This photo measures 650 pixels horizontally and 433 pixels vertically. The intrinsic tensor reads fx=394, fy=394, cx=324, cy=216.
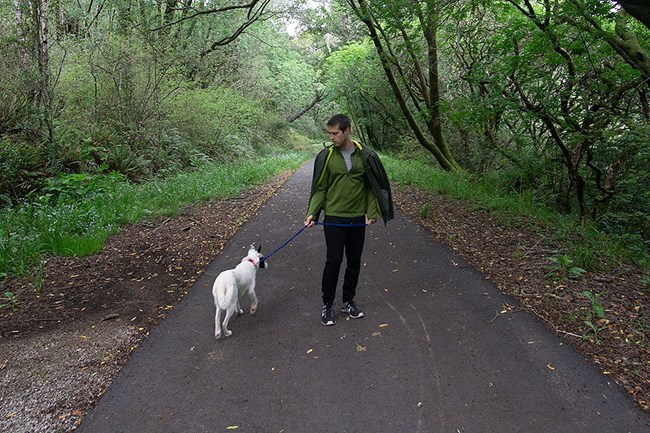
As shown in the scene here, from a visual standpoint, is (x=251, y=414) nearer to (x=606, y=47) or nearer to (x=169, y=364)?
(x=169, y=364)

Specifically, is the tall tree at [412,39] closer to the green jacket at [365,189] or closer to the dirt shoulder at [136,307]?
the dirt shoulder at [136,307]

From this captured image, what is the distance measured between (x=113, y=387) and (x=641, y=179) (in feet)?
33.6

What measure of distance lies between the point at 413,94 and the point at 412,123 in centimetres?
171

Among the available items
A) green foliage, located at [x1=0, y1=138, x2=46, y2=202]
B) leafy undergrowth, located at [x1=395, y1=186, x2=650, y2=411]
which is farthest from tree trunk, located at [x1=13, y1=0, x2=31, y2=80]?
leafy undergrowth, located at [x1=395, y1=186, x2=650, y2=411]

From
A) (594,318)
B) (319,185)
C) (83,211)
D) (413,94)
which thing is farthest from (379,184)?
(413,94)

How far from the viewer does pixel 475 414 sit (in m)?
2.84

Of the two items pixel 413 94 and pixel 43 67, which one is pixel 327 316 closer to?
pixel 43 67

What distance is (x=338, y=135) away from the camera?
3.80m

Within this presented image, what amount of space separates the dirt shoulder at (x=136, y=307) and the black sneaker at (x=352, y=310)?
5.47 feet

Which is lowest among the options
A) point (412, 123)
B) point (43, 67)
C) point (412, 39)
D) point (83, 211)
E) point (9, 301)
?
point (9, 301)

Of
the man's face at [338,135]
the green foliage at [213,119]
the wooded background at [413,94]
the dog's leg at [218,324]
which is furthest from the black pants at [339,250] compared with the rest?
the green foliage at [213,119]

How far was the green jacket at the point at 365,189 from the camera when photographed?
3.96 meters

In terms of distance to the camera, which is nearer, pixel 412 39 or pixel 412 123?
pixel 412 39

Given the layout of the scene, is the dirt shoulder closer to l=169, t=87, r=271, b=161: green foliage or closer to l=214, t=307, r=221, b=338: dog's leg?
l=214, t=307, r=221, b=338: dog's leg
